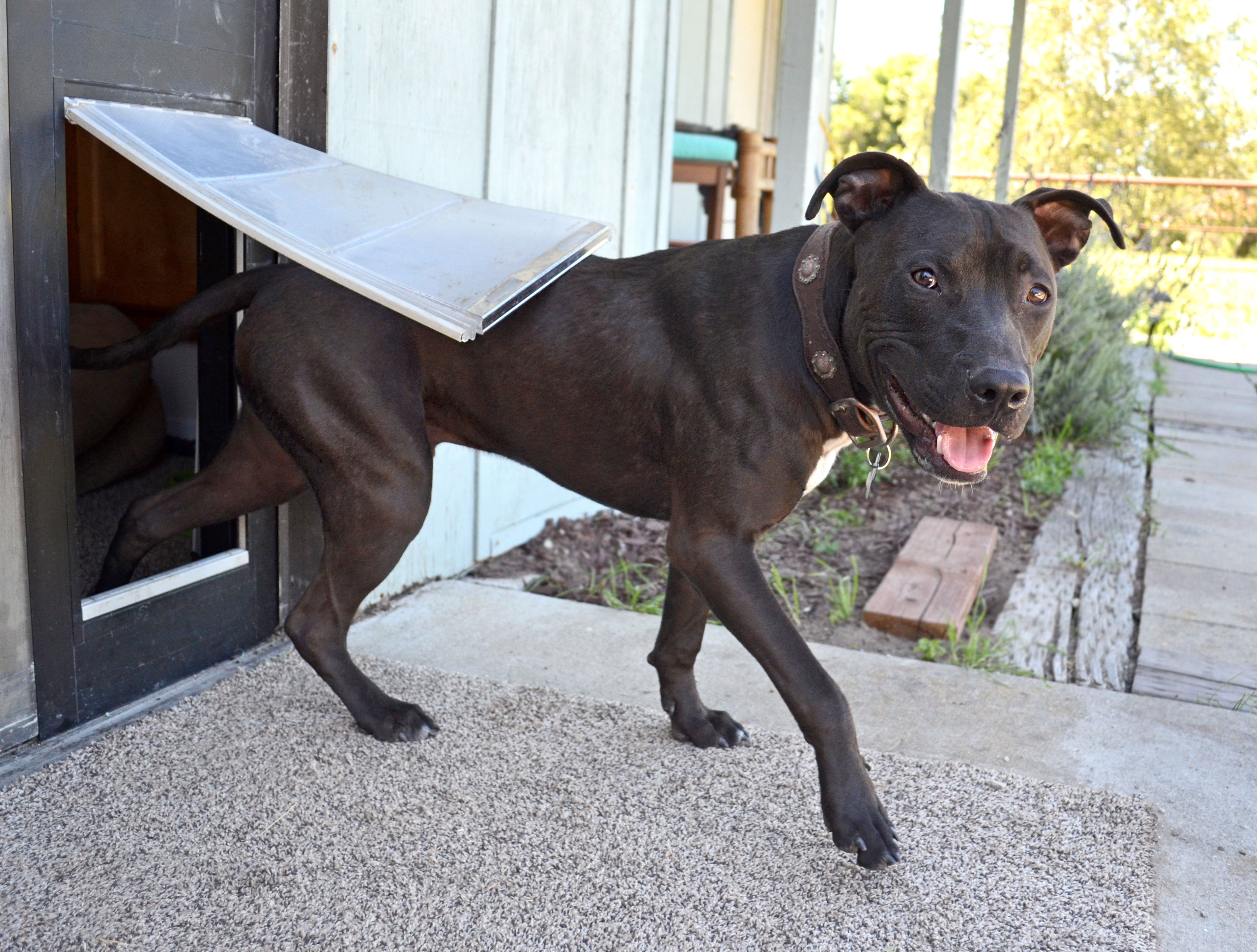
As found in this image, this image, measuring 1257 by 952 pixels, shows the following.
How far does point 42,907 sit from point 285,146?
1.83 m

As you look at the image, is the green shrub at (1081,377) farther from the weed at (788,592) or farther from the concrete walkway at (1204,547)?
the weed at (788,592)

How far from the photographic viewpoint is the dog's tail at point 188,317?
108 inches

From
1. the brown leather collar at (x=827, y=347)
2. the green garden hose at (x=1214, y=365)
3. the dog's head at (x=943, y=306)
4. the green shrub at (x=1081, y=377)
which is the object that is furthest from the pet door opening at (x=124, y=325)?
the green garden hose at (x=1214, y=365)

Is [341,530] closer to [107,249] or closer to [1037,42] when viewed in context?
[107,249]

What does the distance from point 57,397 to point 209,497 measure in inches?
21.1

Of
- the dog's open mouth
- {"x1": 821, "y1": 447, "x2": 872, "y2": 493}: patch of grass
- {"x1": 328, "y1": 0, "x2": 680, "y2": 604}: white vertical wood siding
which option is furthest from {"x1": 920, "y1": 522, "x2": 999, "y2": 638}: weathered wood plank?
the dog's open mouth

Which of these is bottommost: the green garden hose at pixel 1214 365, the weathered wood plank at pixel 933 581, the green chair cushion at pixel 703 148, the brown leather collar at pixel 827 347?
the green garden hose at pixel 1214 365

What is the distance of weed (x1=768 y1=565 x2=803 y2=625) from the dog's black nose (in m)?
1.90

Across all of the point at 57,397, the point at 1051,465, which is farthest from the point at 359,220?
the point at 1051,465

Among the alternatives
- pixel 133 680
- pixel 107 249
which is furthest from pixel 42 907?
pixel 107 249

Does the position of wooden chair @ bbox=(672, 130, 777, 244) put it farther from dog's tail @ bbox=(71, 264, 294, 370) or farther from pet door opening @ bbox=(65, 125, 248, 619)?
dog's tail @ bbox=(71, 264, 294, 370)

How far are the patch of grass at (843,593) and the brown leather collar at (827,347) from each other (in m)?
1.64

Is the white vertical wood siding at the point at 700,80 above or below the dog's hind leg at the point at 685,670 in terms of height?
above

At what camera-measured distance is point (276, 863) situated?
2197mm
